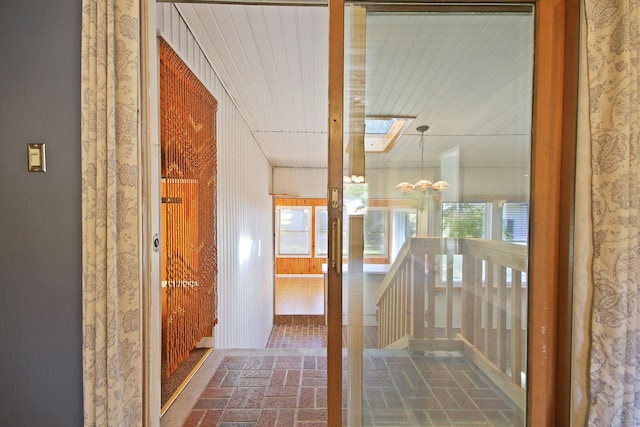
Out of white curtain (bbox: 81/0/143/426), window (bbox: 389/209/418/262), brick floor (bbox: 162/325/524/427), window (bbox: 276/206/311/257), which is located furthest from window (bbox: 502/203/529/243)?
window (bbox: 276/206/311/257)

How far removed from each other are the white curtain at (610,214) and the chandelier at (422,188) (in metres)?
0.51

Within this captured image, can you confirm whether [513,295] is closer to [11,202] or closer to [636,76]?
[636,76]

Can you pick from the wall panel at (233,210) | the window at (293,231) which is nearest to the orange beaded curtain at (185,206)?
the wall panel at (233,210)

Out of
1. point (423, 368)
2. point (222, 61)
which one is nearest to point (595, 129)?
point (423, 368)

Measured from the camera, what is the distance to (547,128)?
1.14m

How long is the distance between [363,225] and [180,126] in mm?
1370

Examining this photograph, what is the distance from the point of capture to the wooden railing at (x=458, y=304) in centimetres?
128

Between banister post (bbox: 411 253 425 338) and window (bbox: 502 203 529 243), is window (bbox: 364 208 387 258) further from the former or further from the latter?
window (bbox: 502 203 529 243)

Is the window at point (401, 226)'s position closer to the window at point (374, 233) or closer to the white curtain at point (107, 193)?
the window at point (374, 233)

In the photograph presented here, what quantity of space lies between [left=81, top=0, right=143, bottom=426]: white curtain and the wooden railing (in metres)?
1.11

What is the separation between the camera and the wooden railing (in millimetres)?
1275

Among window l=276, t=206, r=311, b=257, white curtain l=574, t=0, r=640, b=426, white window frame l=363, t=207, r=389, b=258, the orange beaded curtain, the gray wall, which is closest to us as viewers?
white curtain l=574, t=0, r=640, b=426

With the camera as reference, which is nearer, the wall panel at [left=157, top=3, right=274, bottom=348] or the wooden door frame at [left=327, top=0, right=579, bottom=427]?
the wooden door frame at [left=327, top=0, right=579, bottom=427]

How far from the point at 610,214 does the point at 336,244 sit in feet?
3.42
